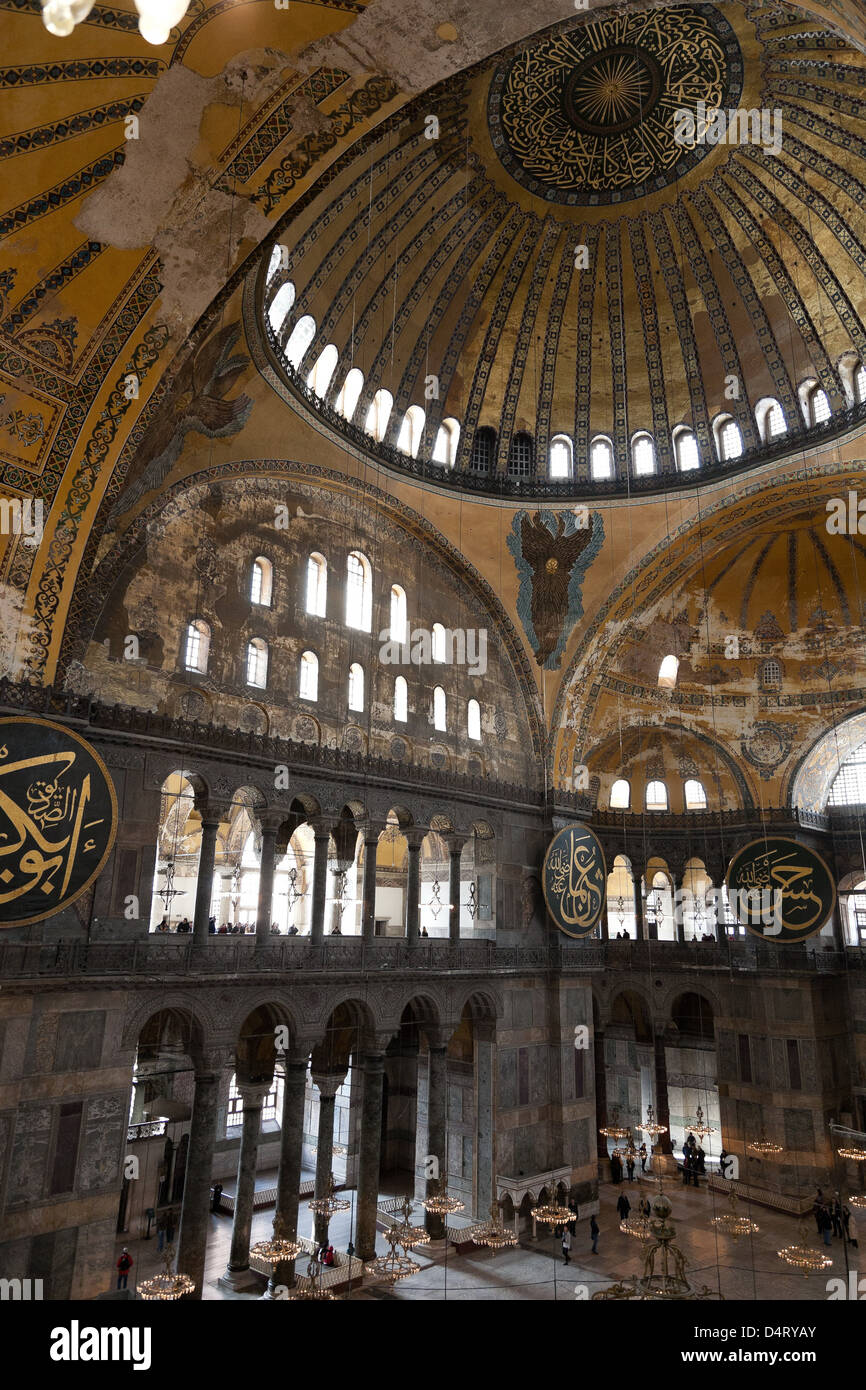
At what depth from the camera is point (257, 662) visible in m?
13.9

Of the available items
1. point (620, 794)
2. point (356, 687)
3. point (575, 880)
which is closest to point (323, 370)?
point (356, 687)

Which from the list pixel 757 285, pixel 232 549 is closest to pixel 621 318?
pixel 757 285

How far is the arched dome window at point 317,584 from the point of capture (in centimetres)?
1500

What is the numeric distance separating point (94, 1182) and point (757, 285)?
1644 cm

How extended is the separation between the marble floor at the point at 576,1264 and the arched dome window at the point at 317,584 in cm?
972

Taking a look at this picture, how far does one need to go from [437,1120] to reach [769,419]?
13632mm

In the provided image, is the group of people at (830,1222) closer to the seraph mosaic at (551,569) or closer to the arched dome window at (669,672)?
the arched dome window at (669,672)

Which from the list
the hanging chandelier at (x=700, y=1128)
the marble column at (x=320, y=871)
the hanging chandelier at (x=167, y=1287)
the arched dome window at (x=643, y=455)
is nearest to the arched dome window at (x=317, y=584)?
the marble column at (x=320, y=871)

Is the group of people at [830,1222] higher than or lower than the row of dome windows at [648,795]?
A: lower

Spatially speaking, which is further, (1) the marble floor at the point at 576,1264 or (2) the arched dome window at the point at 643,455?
(2) the arched dome window at the point at 643,455

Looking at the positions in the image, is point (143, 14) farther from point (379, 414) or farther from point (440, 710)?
point (440, 710)

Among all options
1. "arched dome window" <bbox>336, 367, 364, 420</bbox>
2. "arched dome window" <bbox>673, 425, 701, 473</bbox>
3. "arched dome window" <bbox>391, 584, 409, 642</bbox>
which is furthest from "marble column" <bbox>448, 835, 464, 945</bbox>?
"arched dome window" <bbox>673, 425, 701, 473</bbox>

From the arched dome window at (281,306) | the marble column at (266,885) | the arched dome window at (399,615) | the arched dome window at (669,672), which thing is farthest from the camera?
the arched dome window at (669,672)

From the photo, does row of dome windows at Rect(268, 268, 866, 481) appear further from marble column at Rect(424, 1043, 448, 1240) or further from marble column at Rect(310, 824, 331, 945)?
marble column at Rect(424, 1043, 448, 1240)
